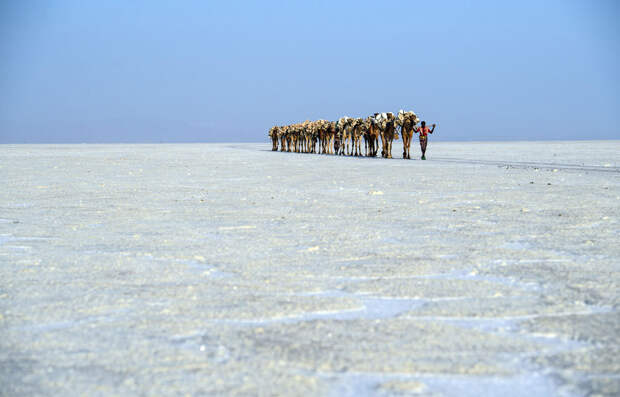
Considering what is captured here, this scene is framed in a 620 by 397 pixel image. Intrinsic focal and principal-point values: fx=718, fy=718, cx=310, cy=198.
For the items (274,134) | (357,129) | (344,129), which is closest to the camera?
(357,129)

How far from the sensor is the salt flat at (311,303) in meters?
3.11

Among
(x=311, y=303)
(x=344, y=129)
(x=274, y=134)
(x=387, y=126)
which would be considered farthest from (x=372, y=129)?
(x=311, y=303)

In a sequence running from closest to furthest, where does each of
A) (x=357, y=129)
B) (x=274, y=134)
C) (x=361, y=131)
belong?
(x=361, y=131) → (x=357, y=129) → (x=274, y=134)

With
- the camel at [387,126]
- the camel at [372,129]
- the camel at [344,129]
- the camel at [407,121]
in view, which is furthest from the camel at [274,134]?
the camel at [407,121]

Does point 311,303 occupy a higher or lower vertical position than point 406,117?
lower

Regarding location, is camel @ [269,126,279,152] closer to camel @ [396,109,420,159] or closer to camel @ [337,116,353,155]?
camel @ [337,116,353,155]

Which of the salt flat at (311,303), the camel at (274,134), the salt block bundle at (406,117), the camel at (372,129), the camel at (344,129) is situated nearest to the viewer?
the salt flat at (311,303)

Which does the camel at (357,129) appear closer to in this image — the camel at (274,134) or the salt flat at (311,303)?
the camel at (274,134)

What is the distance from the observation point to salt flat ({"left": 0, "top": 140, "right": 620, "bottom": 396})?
123 inches

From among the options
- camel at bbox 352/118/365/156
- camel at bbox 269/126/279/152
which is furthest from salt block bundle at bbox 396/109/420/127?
camel at bbox 269/126/279/152

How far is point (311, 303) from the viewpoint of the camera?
14.7ft

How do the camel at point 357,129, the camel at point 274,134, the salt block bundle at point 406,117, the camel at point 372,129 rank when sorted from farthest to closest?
the camel at point 274,134 → the camel at point 357,129 → the camel at point 372,129 → the salt block bundle at point 406,117

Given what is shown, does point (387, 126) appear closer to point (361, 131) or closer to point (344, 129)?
point (361, 131)

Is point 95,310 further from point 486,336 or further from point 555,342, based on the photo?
point 555,342
